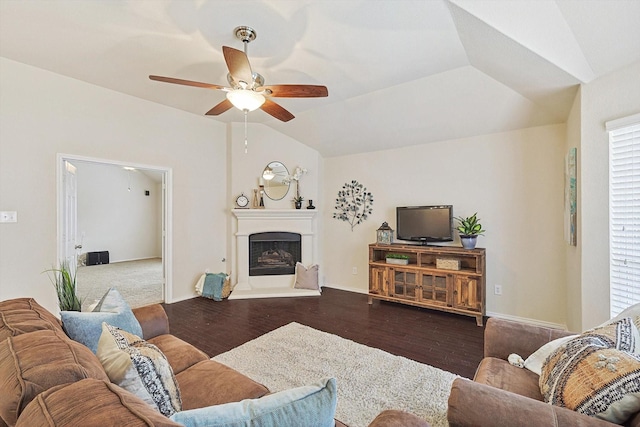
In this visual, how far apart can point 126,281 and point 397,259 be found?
17.1ft

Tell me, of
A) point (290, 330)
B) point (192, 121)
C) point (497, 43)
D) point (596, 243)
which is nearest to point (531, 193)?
point (596, 243)

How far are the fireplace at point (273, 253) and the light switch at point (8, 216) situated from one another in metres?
2.82

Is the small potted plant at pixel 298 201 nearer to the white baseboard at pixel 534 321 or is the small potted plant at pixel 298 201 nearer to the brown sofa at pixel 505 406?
the white baseboard at pixel 534 321

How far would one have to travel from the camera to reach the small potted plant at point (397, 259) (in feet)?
13.4

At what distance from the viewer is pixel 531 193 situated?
357cm

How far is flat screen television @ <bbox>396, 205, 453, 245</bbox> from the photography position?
156 inches

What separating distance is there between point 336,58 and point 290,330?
9.52ft

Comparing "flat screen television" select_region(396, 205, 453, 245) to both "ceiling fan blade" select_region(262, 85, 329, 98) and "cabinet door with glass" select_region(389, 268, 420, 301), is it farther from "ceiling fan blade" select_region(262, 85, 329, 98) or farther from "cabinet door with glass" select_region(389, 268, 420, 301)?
"ceiling fan blade" select_region(262, 85, 329, 98)

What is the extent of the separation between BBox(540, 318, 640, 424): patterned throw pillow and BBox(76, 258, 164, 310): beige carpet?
4.77 m

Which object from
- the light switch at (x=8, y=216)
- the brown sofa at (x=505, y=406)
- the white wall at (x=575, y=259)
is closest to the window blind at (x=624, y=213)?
the white wall at (x=575, y=259)

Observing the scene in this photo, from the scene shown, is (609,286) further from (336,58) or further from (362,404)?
(336,58)

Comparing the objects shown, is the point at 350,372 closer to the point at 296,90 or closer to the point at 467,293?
the point at 467,293

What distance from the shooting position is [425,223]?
412 centimetres

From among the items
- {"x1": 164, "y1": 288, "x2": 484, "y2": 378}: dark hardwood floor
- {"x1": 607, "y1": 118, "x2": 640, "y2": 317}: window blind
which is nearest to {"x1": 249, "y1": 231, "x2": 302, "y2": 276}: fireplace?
{"x1": 164, "y1": 288, "x2": 484, "y2": 378}: dark hardwood floor
